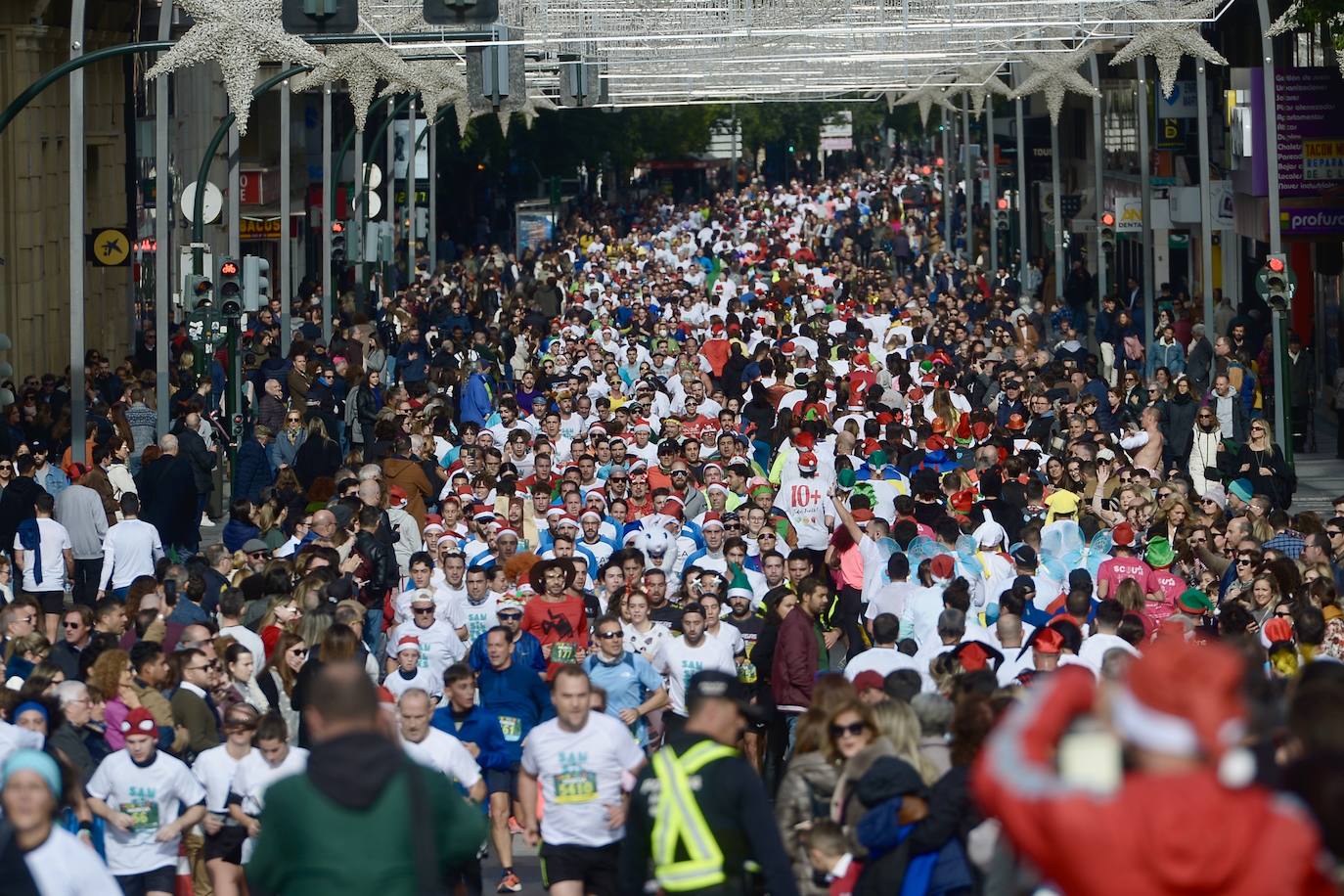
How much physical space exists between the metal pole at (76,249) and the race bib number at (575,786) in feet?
54.9

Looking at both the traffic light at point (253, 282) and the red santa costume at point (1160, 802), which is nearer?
the red santa costume at point (1160, 802)

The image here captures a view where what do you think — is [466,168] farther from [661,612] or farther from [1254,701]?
[1254,701]

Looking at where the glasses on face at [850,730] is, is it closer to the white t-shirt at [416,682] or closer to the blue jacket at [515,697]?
the blue jacket at [515,697]

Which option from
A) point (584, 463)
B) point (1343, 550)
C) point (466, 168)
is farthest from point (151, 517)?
point (466, 168)

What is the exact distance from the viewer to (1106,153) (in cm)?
6150

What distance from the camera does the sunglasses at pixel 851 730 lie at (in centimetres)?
1016

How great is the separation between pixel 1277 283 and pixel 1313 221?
5.91m

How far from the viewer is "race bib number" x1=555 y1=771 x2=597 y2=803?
10.5 meters

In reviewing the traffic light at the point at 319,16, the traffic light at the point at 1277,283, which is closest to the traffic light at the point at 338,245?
the traffic light at the point at 1277,283

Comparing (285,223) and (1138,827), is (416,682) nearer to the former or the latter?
(1138,827)

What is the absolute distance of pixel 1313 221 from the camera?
34.8 metres

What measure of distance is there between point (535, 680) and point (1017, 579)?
149 inches

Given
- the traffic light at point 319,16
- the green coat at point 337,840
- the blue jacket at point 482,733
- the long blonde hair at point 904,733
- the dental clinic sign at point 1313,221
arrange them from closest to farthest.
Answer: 1. the green coat at point 337,840
2. the long blonde hair at point 904,733
3. the blue jacket at point 482,733
4. the traffic light at point 319,16
5. the dental clinic sign at point 1313,221

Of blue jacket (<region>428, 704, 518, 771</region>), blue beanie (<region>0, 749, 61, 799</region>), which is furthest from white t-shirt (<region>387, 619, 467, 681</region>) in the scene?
blue beanie (<region>0, 749, 61, 799</region>)
